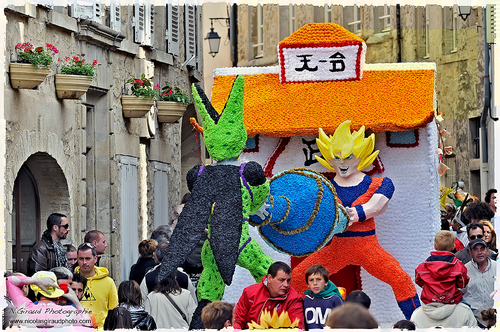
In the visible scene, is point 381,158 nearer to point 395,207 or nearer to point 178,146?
point 395,207

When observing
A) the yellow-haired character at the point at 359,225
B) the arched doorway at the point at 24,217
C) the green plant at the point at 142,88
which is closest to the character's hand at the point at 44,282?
the yellow-haired character at the point at 359,225

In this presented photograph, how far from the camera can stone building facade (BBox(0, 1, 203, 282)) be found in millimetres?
10048

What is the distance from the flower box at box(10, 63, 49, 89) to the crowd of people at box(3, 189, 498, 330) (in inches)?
90.4

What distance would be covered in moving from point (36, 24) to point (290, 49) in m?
3.82

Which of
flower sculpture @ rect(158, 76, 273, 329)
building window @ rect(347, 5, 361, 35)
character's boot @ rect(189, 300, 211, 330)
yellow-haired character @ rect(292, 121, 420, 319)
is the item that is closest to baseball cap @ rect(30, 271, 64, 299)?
flower sculpture @ rect(158, 76, 273, 329)

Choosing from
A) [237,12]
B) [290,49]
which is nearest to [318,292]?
[290,49]

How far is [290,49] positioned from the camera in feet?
25.6

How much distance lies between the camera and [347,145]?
7109mm

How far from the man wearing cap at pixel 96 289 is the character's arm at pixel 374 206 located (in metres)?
1.87

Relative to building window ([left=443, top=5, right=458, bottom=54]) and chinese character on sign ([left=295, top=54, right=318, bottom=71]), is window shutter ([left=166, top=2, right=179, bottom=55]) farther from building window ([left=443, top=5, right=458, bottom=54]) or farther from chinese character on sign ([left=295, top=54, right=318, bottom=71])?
chinese character on sign ([left=295, top=54, right=318, bottom=71])

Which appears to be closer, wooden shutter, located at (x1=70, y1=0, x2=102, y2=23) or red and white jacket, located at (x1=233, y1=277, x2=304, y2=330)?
red and white jacket, located at (x1=233, y1=277, x2=304, y2=330)

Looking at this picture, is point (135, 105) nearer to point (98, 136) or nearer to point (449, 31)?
point (98, 136)

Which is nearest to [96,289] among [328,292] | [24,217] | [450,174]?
[328,292]

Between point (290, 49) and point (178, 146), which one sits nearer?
point (290, 49)
